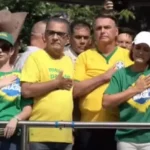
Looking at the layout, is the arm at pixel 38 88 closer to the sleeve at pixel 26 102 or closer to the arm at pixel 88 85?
the sleeve at pixel 26 102

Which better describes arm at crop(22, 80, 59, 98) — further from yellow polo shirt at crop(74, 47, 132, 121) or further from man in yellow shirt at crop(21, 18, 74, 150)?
yellow polo shirt at crop(74, 47, 132, 121)

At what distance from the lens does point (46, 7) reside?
13.3 m

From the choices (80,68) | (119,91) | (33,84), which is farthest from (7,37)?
(119,91)

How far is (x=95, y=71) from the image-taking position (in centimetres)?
617

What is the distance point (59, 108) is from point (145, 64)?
858 mm

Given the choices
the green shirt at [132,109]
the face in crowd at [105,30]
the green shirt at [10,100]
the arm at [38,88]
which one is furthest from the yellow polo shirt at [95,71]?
the green shirt at [10,100]

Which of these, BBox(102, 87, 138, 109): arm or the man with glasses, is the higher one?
the man with glasses

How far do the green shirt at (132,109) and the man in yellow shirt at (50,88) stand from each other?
413 millimetres

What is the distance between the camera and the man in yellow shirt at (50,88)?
Answer: 5828 millimetres

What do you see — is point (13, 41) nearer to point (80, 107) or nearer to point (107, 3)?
point (80, 107)

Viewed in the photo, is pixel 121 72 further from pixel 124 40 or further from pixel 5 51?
pixel 124 40

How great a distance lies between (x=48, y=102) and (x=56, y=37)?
60cm

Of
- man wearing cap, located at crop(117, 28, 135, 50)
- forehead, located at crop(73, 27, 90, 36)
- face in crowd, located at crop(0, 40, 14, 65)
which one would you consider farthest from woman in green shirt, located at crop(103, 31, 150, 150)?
man wearing cap, located at crop(117, 28, 135, 50)

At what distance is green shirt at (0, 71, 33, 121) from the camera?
227 inches
